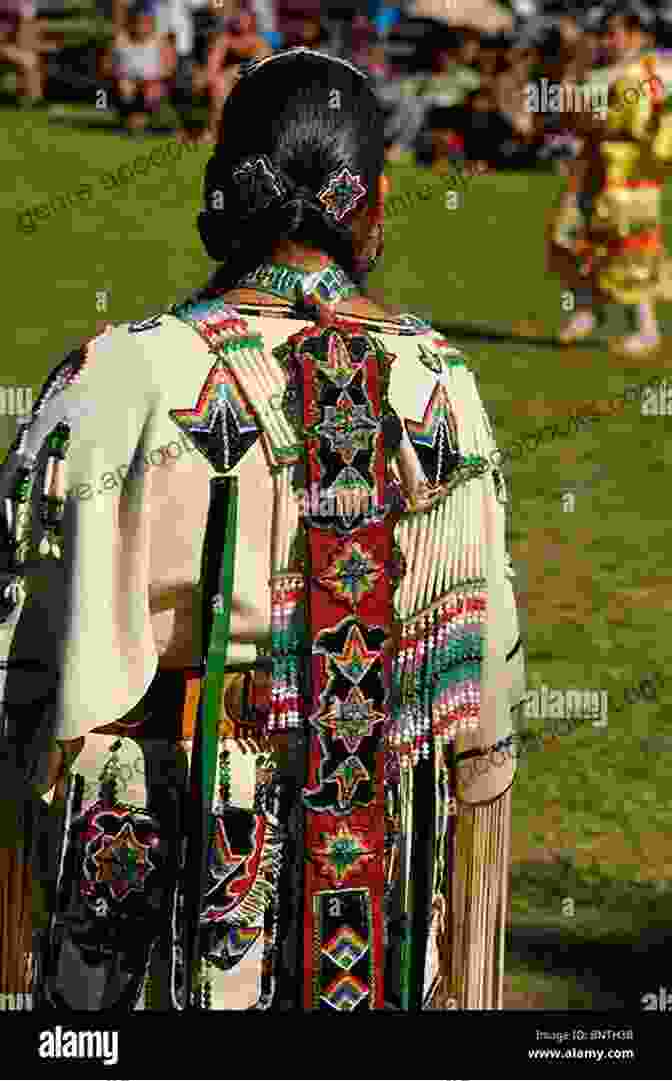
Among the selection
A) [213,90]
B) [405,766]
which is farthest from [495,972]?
[213,90]

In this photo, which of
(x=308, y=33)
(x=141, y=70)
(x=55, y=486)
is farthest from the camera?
(x=308, y=33)

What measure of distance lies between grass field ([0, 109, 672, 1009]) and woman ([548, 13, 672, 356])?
377 mm

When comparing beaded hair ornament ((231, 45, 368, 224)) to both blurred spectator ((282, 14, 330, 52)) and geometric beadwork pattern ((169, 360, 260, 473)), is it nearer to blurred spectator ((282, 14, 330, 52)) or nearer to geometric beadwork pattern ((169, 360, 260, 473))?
geometric beadwork pattern ((169, 360, 260, 473))

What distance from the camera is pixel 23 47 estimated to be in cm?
2534

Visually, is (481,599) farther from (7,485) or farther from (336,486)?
(7,485)

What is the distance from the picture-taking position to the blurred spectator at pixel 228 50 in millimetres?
23844

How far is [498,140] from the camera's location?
24.0 meters

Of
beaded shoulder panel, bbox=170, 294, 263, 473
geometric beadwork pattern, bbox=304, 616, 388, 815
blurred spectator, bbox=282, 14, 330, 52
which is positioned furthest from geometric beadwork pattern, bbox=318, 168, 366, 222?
blurred spectator, bbox=282, 14, 330, 52

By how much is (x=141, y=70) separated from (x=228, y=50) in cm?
90

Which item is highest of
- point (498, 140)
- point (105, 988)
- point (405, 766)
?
point (498, 140)

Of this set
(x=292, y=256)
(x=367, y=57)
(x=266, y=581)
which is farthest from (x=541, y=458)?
(x=367, y=57)

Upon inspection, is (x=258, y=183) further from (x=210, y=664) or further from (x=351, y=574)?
(x=210, y=664)

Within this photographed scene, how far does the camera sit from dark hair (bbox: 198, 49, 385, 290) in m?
3.52

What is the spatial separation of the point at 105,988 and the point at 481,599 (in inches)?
31.7
